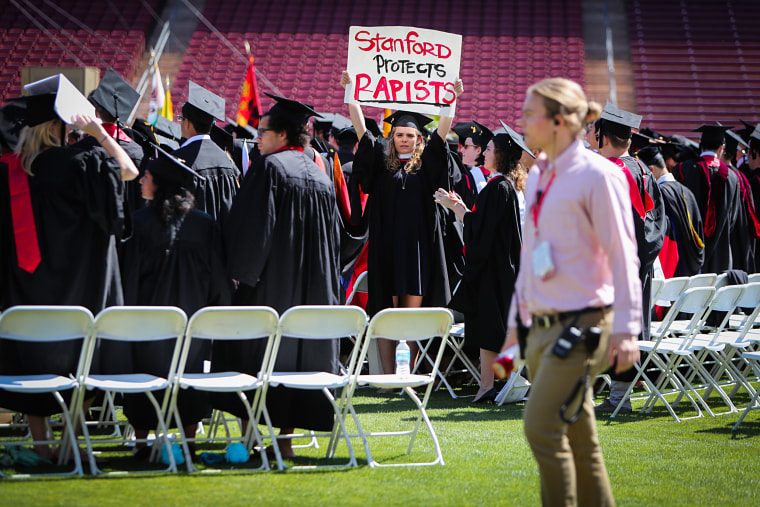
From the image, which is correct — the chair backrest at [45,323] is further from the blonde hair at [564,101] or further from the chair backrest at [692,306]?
the chair backrest at [692,306]

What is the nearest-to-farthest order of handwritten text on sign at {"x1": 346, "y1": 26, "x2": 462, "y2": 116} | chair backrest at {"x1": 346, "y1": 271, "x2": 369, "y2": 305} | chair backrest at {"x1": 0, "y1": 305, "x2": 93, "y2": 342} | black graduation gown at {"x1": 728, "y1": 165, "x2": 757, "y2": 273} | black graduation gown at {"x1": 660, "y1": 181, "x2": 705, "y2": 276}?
1. chair backrest at {"x1": 0, "y1": 305, "x2": 93, "y2": 342}
2. handwritten text on sign at {"x1": 346, "y1": 26, "x2": 462, "y2": 116}
3. chair backrest at {"x1": 346, "y1": 271, "x2": 369, "y2": 305}
4. black graduation gown at {"x1": 660, "y1": 181, "x2": 705, "y2": 276}
5. black graduation gown at {"x1": 728, "y1": 165, "x2": 757, "y2": 273}

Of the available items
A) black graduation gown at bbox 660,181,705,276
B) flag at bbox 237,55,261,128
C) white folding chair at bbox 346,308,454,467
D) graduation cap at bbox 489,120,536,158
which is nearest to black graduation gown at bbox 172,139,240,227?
white folding chair at bbox 346,308,454,467

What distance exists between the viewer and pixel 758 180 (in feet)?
30.5

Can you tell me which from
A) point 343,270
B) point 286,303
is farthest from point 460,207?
point 286,303

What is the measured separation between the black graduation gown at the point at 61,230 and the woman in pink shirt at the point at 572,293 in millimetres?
2128

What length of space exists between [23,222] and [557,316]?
8.22 feet

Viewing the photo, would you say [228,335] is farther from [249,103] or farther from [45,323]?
[249,103]

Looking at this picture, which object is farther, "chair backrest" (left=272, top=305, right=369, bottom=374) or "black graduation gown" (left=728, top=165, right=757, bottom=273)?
"black graduation gown" (left=728, top=165, right=757, bottom=273)

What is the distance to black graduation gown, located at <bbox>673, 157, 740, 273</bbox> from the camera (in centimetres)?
830

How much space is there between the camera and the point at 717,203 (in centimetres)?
833

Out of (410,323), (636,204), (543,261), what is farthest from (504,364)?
(636,204)

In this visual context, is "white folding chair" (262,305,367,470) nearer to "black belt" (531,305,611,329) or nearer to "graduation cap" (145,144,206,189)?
"graduation cap" (145,144,206,189)

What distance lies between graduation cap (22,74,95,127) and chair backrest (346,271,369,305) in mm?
2859


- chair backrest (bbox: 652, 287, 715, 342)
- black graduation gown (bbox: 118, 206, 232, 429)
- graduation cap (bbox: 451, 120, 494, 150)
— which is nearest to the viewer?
black graduation gown (bbox: 118, 206, 232, 429)
